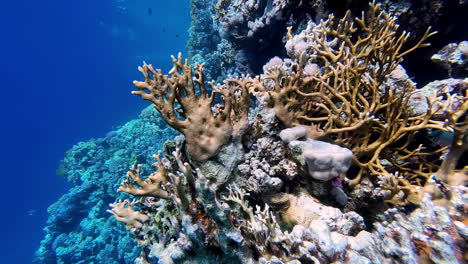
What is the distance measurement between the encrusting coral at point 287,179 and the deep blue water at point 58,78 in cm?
4828

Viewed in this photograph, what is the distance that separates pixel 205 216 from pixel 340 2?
4.91 metres

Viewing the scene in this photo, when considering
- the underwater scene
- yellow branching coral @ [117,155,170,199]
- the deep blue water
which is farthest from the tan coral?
the deep blue water

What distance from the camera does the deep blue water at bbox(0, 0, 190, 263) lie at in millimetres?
50156

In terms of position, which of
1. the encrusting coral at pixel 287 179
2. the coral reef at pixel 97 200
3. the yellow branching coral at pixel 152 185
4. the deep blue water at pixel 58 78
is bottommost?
the encrusting coral at pixel 287 179

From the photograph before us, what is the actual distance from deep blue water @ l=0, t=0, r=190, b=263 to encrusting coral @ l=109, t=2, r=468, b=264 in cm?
4828

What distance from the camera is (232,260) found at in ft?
6.82

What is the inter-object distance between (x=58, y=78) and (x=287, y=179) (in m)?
92.8

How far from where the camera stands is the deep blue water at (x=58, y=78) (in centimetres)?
5016

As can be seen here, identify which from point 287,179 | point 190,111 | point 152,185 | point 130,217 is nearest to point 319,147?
point 287,179

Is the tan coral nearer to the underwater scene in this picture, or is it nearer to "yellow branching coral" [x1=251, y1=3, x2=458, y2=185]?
the underwater scene

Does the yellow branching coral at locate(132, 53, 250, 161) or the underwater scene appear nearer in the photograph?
the underwater scene

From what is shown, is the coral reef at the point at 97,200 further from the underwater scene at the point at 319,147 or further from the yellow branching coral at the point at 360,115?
the yellow branching coral at the point at 360,115

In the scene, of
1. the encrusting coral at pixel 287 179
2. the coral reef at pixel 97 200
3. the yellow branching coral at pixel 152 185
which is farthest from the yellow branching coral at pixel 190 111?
the coral reef at pixel 97 200

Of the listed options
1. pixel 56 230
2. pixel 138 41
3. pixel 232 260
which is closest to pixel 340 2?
pixel 232 260
